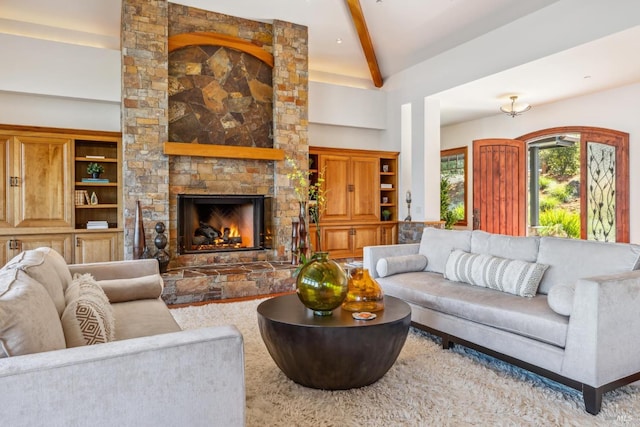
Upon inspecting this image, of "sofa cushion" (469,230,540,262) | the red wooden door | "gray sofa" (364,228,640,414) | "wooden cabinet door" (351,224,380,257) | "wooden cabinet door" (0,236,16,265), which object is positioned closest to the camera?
"gray sofa" (364,228,640,414)

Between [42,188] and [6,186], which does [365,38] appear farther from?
[6,186]

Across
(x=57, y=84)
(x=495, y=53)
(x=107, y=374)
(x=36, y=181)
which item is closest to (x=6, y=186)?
(x=36, y=181)

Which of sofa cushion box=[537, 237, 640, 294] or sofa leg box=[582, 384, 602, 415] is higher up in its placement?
sofa cushion box=[537, 237, 640, 294]

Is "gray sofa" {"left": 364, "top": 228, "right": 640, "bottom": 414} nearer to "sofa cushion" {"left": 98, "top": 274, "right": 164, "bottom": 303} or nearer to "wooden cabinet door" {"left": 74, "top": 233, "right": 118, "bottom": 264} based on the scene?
"sofa cushion" {"left": 98, "top": 274, "right": 164, "bottom": 303}

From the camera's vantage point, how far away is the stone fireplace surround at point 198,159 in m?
5.23

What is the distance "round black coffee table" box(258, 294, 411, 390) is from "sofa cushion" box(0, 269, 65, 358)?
1195 mm

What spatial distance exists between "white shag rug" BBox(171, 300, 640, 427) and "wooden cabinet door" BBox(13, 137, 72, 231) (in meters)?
3.71

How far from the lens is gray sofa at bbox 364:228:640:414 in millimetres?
2354

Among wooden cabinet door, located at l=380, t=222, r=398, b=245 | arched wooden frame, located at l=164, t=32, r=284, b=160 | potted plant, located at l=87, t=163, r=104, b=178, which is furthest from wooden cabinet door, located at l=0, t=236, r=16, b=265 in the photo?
wooden cabinet door, located at l=380, t=222, r=398, b=245

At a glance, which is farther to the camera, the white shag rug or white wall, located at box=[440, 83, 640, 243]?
white wall, located at box=[440, 83, 640, 243]

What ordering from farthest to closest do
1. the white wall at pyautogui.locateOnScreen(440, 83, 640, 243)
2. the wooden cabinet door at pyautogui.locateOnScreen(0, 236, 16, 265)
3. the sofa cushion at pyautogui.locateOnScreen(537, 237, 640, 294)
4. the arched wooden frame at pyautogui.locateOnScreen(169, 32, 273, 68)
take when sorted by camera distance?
the white wall at pyautogui.locateOnScreen(440, 83, 640, 243)
the arched wooden frame at pyautogui.locateOnScreen(169, 32, 273, 68)
the wooden cabinet door at pyautogui.locateOnScreen(0, 236, 16, 265)
the sofa cushion at pyautogui.locateOnScreen(537, 237, 640, 294)

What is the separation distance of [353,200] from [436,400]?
5.10m

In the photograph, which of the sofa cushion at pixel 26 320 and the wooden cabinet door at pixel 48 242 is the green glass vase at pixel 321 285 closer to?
the sofa cushion at pixel 26 320

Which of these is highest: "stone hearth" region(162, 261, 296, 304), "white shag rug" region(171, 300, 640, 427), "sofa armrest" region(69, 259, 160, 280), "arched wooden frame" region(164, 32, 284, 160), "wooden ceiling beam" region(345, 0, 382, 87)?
"wooden ceiling beam" region(345, 0, 382, 87)
